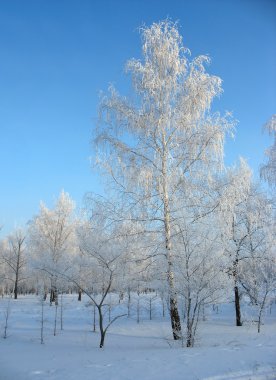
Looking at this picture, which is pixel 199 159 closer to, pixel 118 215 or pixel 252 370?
pixel 118 215

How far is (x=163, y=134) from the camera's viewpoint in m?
12.9

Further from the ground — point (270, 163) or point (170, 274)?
point (270, 163)

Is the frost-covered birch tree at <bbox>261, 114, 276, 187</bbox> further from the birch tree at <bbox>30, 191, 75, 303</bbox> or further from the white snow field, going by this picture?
the birch tree at <bbox>30, 191, 75, 303</bbox>

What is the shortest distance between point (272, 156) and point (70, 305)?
23.7m

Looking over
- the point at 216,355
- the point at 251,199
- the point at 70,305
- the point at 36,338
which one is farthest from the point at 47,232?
the point at 216,355

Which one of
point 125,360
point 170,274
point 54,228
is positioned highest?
point 54,228

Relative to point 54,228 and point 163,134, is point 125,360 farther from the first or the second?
point 54,228

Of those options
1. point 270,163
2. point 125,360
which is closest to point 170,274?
point 125,360

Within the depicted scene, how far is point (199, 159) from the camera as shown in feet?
41.0

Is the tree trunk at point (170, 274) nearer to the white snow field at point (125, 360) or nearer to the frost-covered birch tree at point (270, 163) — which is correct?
the white snow field at point (125, 360)

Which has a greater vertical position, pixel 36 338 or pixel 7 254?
pixel 7 254

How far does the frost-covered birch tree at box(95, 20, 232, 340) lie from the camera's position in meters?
12.4

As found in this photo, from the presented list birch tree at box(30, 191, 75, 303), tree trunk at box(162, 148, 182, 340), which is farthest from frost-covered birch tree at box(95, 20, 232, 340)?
birch tree at box(30, 191, 75, 303)

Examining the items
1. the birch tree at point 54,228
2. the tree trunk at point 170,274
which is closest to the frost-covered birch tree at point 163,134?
the tree trunk at point 170,274
